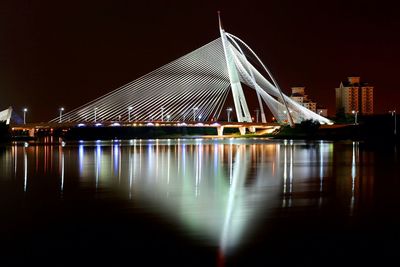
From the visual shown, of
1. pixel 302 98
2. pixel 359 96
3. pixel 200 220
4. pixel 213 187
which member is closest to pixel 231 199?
pixel 213 187

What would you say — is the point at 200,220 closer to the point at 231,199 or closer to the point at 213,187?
the point at 231,199

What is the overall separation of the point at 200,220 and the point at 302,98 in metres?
182

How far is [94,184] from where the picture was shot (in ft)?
50.1

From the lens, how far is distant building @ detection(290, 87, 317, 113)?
185 metres

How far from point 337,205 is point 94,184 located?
6594 millimetres

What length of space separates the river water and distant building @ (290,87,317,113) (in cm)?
16893

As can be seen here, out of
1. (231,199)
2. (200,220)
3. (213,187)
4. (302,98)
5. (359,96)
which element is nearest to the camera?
(200,220)

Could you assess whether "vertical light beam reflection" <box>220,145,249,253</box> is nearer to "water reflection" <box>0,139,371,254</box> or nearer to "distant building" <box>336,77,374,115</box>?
"water reflection" <box>0,139,371,254</box>

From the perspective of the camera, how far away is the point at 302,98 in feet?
618

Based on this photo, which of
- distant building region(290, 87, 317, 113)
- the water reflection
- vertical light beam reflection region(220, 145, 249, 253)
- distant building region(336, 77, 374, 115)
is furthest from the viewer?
distant building region(290, 87, 317, 113)

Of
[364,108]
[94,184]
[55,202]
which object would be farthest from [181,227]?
[364,108]

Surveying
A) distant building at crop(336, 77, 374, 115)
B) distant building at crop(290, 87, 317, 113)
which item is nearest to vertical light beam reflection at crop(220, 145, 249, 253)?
distant building at crop(336, 77, 374, 115)

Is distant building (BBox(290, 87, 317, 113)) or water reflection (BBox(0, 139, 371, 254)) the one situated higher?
distant building (BBox(290, 87, 317, 113))

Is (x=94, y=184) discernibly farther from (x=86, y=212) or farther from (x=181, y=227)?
(x=181, y=227)
